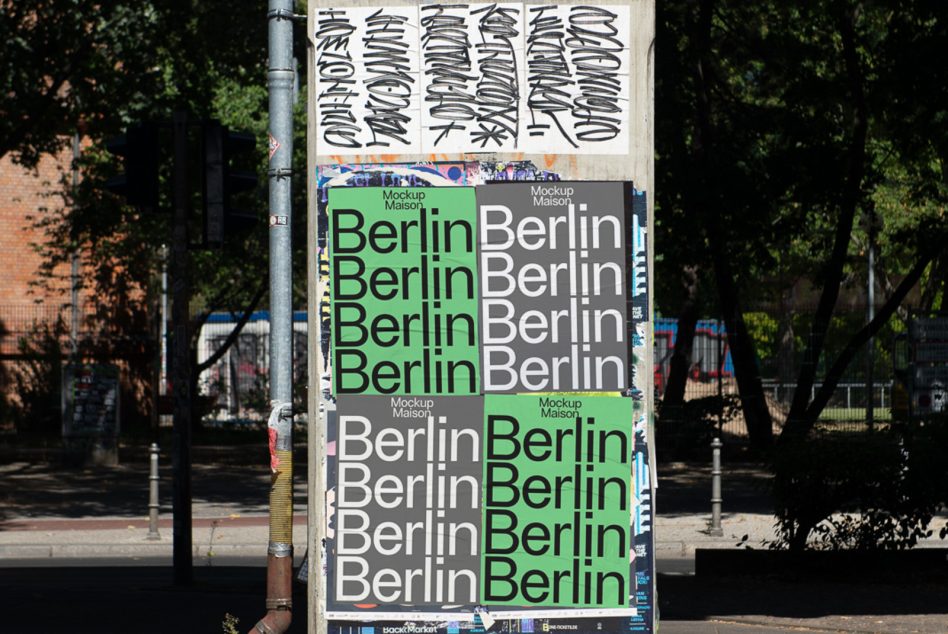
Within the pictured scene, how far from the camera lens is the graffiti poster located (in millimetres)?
6469

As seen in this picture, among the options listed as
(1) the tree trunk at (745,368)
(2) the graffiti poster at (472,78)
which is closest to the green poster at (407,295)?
(2) the graffiti poster at (472,78)

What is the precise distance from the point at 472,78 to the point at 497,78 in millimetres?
116

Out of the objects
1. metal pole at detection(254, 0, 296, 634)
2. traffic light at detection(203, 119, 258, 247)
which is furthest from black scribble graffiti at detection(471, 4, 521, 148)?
traffic light at detection(203, 119, 258, 247)

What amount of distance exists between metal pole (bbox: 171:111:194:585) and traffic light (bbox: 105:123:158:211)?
0.61ft

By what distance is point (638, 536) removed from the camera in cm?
654

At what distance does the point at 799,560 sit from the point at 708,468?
40.9 ft

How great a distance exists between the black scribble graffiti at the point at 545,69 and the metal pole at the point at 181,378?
544 cm

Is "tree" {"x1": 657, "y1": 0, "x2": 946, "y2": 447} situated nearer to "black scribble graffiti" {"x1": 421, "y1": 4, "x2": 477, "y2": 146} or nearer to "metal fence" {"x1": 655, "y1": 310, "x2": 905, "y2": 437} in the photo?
"metal fence" {"x1": 655, "y1": 310, "x2": 905, "y2": 437}

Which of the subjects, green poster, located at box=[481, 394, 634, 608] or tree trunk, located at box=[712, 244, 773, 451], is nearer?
green poster, located at box=[481, 394, 634, 608]

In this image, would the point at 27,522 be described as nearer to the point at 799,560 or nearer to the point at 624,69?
the point at 799,560

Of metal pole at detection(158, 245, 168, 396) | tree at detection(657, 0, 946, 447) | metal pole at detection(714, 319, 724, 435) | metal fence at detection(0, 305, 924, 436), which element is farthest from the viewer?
metal pole at detection(158, 245, 168, 396)

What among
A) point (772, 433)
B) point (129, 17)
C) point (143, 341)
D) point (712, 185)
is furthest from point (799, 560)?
point (143, 341)

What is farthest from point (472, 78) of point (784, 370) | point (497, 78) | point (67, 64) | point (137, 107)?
point (137, 107)

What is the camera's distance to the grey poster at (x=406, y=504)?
648cm
